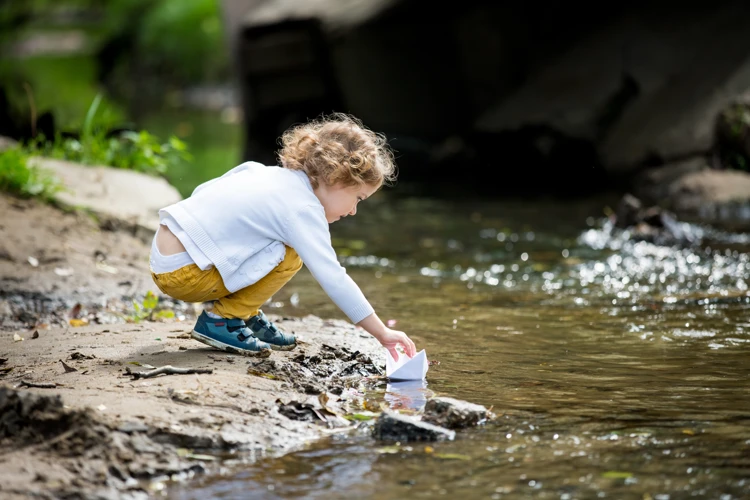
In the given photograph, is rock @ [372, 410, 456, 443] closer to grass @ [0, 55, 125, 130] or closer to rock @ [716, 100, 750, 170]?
rock @ [716, 100, 750, 170]

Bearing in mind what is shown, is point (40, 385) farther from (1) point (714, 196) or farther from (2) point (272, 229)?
(1) point (714, 196)

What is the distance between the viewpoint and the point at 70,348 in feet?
12.7

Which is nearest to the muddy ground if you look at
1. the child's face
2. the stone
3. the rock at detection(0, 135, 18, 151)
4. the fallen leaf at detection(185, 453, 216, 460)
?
the fallen leaf at detection(185, 453, 216, 460)

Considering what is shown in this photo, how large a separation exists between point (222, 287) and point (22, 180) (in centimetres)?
300

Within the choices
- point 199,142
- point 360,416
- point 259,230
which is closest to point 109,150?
point 259,230

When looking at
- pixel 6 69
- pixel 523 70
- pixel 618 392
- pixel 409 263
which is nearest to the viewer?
pixel 618 392

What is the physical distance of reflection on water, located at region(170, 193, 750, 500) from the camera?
2686mm

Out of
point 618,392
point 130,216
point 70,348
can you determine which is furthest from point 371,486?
point 130,216

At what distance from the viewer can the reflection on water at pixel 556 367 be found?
2.69 metres

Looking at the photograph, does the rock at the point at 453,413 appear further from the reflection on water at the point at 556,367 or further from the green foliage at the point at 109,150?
the green foliage at the point at 109,150

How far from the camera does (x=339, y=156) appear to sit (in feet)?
11.7

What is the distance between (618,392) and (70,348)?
2.20m

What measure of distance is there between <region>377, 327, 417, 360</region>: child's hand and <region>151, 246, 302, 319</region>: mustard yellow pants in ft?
1.50

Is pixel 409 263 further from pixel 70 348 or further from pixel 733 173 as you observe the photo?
pixel 733 173
